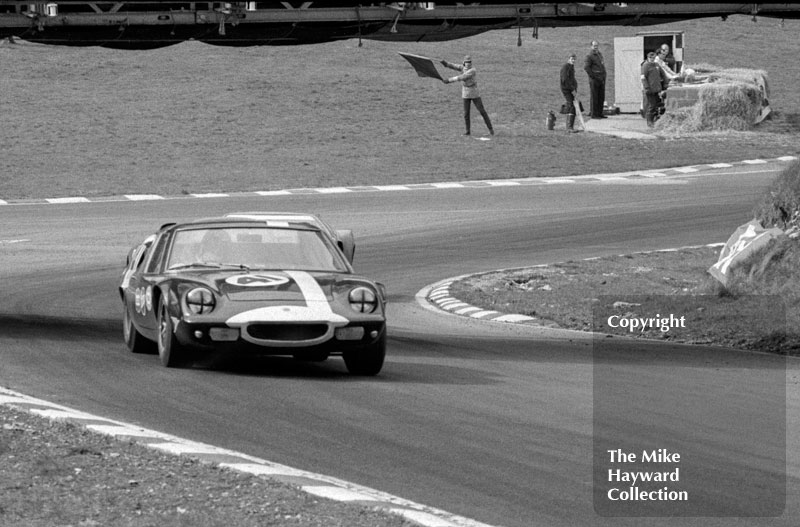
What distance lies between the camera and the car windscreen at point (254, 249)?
1095 cm

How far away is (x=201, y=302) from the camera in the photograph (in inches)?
395

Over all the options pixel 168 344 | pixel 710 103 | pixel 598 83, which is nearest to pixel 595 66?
pixel 598 83

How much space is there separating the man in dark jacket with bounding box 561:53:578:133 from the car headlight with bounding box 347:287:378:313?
80.2ft

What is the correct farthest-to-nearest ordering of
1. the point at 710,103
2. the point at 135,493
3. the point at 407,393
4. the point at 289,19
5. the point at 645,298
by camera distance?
A: the point at 710,103 → the point at 289,19 → the point at 645,298 → the point at 407,393 → the point at 135,493

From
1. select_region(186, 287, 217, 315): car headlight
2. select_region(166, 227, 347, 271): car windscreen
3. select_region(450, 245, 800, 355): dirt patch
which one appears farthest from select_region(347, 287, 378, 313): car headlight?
select_region(450, 245, 800, 355): dirt patch

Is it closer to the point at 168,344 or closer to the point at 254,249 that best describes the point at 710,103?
the point at 254,249

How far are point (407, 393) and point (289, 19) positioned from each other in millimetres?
11459

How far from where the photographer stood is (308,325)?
989cm

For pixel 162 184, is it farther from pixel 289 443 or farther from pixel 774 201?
pixel 289 443

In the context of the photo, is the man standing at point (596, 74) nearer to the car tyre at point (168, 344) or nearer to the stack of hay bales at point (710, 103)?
the stack of hay bales at point (710, 103)

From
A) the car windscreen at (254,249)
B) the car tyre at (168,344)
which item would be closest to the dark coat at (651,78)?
the car windscreen at (254,249)

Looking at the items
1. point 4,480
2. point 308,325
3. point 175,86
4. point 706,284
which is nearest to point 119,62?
point 175,86

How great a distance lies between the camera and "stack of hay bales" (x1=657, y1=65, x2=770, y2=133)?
34875mm

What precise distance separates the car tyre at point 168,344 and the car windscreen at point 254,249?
530mm
